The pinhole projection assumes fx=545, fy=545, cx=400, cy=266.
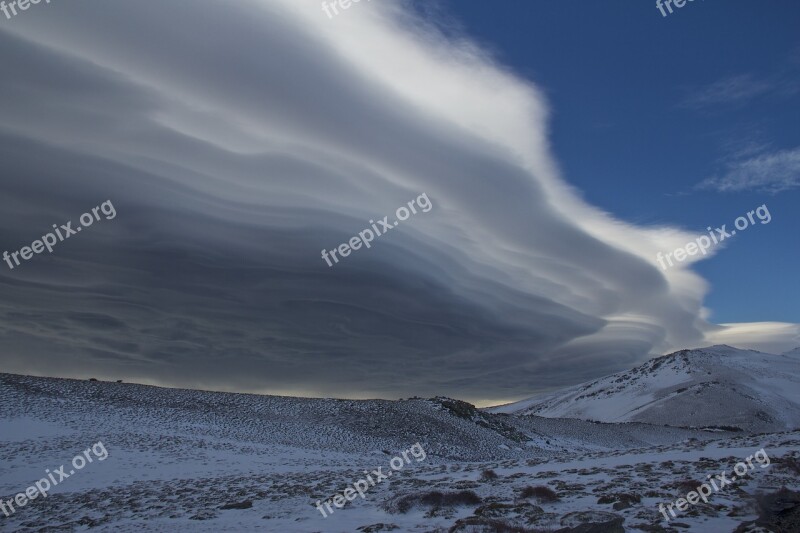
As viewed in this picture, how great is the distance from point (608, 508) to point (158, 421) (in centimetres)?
3630

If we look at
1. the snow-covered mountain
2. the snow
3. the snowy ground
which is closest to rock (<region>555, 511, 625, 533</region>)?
the snowy ground

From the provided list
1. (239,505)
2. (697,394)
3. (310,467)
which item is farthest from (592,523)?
(697,394)

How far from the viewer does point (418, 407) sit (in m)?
55.4

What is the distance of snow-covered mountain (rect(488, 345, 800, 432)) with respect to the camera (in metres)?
99.2

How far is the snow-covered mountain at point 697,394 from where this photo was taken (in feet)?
326

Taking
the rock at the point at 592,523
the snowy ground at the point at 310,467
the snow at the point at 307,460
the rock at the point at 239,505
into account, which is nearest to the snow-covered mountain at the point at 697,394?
the snow at the point at 307,460

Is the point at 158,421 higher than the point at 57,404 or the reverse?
the reverse

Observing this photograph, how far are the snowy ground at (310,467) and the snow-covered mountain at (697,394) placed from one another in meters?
57.6

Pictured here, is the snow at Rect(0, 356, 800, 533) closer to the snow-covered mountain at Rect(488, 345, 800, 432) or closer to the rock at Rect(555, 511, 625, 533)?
the rock at Rect(555, 511, 625, 533)

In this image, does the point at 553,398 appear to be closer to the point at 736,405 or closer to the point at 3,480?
the point at 736,405

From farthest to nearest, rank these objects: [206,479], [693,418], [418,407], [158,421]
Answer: [693,418] < [418,407] < [158,421] < [206,479]

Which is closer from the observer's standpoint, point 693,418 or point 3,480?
point 3,480

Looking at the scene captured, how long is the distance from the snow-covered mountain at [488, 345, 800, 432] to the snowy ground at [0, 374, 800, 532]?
57628mm

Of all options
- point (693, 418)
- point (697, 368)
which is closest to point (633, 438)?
point (693, 418)
